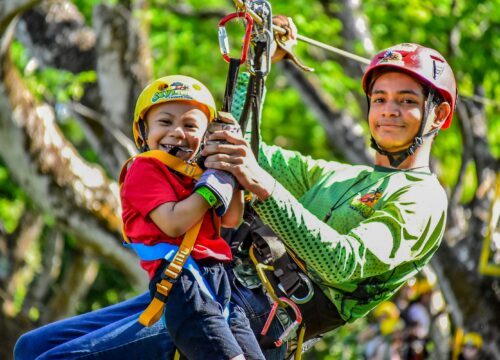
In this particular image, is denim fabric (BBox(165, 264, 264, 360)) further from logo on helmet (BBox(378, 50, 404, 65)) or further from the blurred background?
the blurred background

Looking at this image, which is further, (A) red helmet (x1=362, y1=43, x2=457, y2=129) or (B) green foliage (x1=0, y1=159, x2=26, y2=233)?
(B) green foliage (x1=0, y1=159, x2=26, y2=233)

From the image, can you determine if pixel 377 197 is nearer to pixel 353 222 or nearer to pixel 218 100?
pixel 353 222

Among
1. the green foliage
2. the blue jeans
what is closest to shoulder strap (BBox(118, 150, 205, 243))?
the blue jeans

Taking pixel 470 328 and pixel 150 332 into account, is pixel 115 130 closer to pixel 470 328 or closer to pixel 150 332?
pixel 470 328

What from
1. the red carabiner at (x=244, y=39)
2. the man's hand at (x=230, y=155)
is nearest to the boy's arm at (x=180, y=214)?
the man's hand at (x=230, y=155)

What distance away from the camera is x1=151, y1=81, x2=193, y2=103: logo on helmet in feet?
14.3

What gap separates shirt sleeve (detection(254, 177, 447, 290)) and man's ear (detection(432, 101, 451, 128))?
36 cm

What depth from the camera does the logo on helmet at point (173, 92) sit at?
4359 mm

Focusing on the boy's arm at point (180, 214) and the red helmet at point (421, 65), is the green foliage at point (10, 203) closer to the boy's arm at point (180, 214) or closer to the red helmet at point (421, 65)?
the red helmet at point (421, 65)

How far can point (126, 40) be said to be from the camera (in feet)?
33.2

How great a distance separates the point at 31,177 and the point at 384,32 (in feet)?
18.5

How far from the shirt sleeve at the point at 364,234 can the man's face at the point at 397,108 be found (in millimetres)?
284

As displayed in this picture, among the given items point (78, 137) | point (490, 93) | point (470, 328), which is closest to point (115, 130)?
point (470, 328)

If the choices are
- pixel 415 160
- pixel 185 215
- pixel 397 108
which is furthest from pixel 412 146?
pixel 185 215
